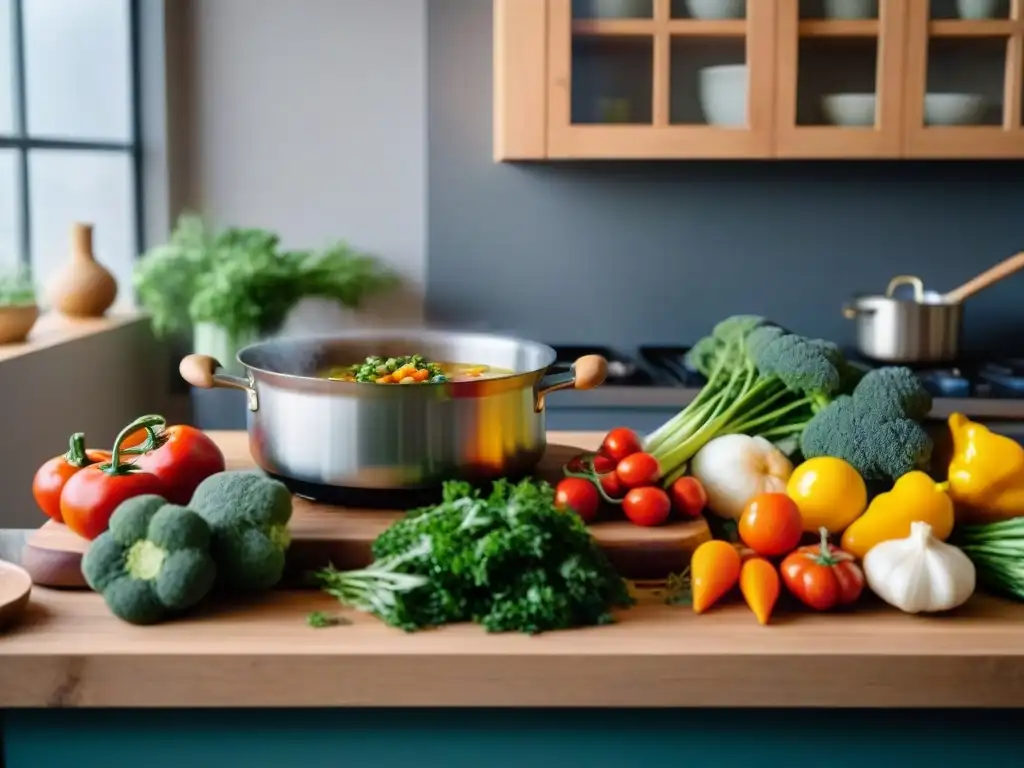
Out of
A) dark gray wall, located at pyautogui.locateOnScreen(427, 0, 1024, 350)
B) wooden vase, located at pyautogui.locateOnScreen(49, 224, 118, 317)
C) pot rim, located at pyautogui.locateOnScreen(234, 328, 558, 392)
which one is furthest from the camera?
dark gray wall, located at pyautogui.locateOnScreen(427, 0, 1024, 350)

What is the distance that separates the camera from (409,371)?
1571mm

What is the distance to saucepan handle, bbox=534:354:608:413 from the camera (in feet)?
5.11

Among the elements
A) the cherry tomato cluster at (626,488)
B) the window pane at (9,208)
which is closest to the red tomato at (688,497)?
the cherry tomato cluster at (626,488)

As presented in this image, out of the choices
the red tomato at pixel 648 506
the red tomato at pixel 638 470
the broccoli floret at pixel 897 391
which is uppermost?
the broccoli floret at pixel 897 391

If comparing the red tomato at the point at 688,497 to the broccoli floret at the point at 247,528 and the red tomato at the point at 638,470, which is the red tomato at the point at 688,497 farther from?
the broccoli floret at the point at 247,528

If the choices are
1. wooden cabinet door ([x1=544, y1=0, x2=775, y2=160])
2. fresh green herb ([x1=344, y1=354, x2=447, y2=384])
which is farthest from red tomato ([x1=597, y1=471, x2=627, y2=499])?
wooden cabinet door ([x1=544, y1=0, x2=775, y2=160])

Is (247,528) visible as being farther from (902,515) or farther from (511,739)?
(902,515)

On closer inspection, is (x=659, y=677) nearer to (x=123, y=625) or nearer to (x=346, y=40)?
(x=123, y=625)

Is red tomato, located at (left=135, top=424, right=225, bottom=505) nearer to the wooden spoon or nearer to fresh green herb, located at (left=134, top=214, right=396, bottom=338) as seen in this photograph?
fresh green herb, located at (left=134, top=214, right=396, bottom=338)

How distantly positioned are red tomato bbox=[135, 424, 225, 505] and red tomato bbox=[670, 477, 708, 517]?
56cm

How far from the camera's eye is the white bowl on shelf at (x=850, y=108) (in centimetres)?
302

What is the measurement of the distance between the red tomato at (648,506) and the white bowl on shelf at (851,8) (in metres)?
1.91

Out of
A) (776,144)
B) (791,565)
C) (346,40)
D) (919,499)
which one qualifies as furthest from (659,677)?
(346,40)

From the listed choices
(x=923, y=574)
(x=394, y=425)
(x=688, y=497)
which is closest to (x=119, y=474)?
(x=394, y=425)
